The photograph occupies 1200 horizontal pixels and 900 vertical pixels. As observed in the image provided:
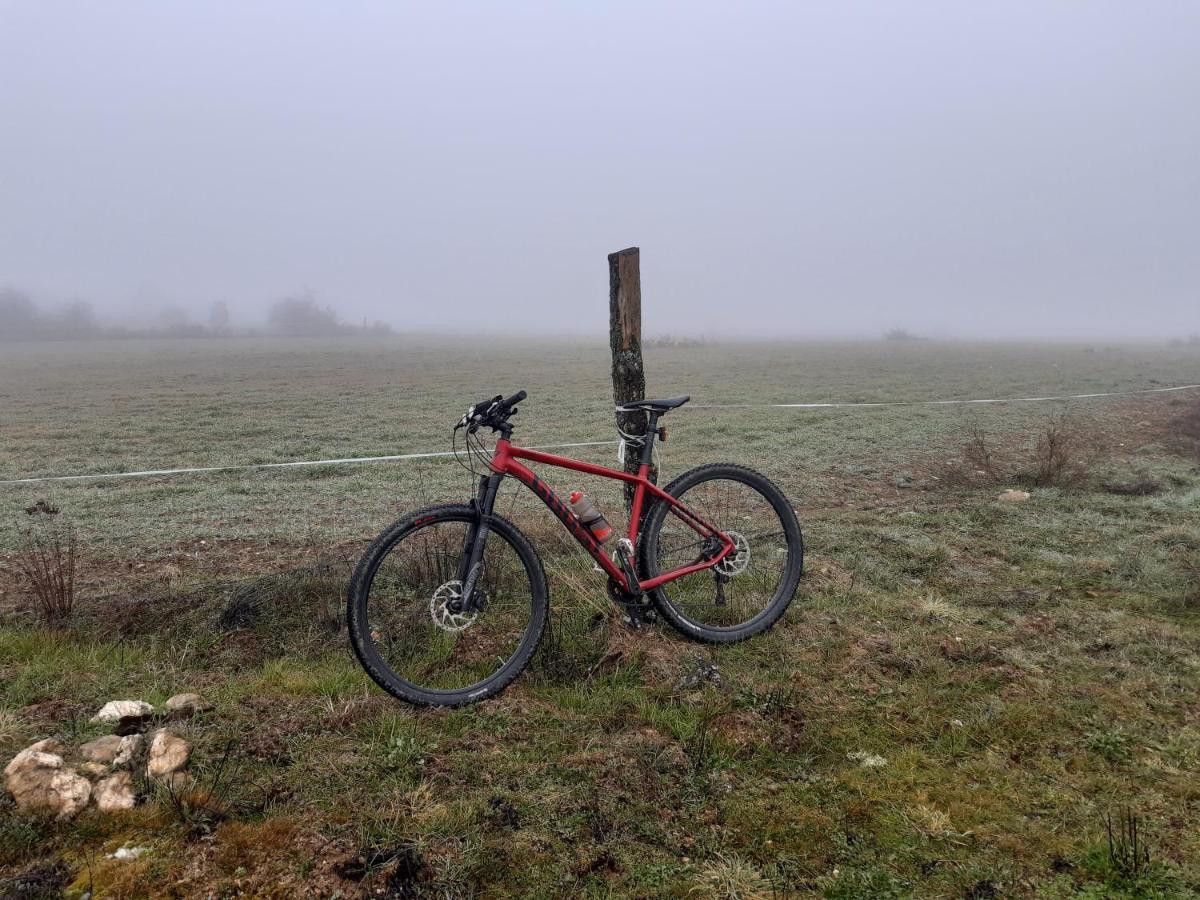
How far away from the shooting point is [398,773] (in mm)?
3037

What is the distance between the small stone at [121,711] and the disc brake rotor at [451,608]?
1.41 metres

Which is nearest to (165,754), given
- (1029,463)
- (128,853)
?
(128,853)

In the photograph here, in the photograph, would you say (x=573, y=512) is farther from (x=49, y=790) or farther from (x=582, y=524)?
(x=49, y=790)

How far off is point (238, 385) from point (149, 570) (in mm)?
25151

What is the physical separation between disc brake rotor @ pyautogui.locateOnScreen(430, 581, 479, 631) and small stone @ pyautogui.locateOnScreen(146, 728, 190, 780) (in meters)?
1.25

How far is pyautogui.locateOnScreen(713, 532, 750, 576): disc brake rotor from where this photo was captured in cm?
479

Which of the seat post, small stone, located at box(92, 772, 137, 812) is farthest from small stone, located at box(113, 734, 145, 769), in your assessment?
the seat post

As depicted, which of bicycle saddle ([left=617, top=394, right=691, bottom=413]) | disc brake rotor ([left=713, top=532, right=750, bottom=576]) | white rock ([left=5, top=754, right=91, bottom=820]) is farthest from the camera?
disc brake rotor ([left=713, top=532, right=750, bottom=576])

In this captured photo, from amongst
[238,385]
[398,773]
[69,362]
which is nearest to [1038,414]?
[398,773]

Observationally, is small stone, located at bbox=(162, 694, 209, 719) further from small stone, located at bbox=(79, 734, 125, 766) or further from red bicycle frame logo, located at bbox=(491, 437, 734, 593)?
red bicycle frame logo, located at bbox=(491, 437, 734, 593)

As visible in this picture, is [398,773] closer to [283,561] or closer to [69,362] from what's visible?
[283,561]

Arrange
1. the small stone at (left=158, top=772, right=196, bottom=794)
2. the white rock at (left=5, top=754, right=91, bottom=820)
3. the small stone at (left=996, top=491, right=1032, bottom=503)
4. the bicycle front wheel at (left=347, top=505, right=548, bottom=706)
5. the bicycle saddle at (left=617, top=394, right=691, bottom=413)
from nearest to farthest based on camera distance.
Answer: the white rock at (left=5, top=754, right=91, bottom=820) → the small stone at (left=158, top=772, right=196, bottom=794) → the bicycle front wheel at (left=347, top=505, right=548, bottom=706) → the bicycle saddle at (left=617, top=394, right=691, bottom=413) → the small stone at (left=996, top=491, right=1032, bottom=503)

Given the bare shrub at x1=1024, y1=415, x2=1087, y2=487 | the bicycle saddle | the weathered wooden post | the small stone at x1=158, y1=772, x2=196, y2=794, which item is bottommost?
the small stone at x1=158, y1=772, x2=196, y2=794

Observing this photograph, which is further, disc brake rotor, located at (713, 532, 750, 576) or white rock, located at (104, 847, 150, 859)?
disc brake rotor, located at (713, 532, 750, 576)
